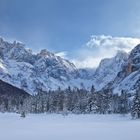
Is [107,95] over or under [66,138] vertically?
over

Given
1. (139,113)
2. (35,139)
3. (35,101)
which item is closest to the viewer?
(35,139)

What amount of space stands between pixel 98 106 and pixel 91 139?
400 feet

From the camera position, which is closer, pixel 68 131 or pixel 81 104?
pixel 68 131

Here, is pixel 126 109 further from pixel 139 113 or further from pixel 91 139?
pixel 91 139

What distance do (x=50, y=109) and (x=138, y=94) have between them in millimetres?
83615

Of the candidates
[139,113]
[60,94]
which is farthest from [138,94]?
[60,94]

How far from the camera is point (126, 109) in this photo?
6363 inches

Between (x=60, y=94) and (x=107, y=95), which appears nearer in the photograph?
(x=107, y=95)

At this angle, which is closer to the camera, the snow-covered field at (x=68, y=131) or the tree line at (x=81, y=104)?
the snow-covered field at (x=68, y=131)

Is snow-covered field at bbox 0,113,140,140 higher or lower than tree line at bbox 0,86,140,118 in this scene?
lower

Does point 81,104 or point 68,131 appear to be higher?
point 81,104

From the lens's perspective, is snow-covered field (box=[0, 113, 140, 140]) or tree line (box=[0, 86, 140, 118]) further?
tree line (box=[0, 86, 140, 118])

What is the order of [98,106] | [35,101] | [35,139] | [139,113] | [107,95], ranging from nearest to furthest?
[35,139] → [139,113] → [98,106] → [107,95] → [35,101]

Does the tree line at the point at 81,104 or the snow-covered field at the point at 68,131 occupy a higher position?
the tree line at the point at 81,104
